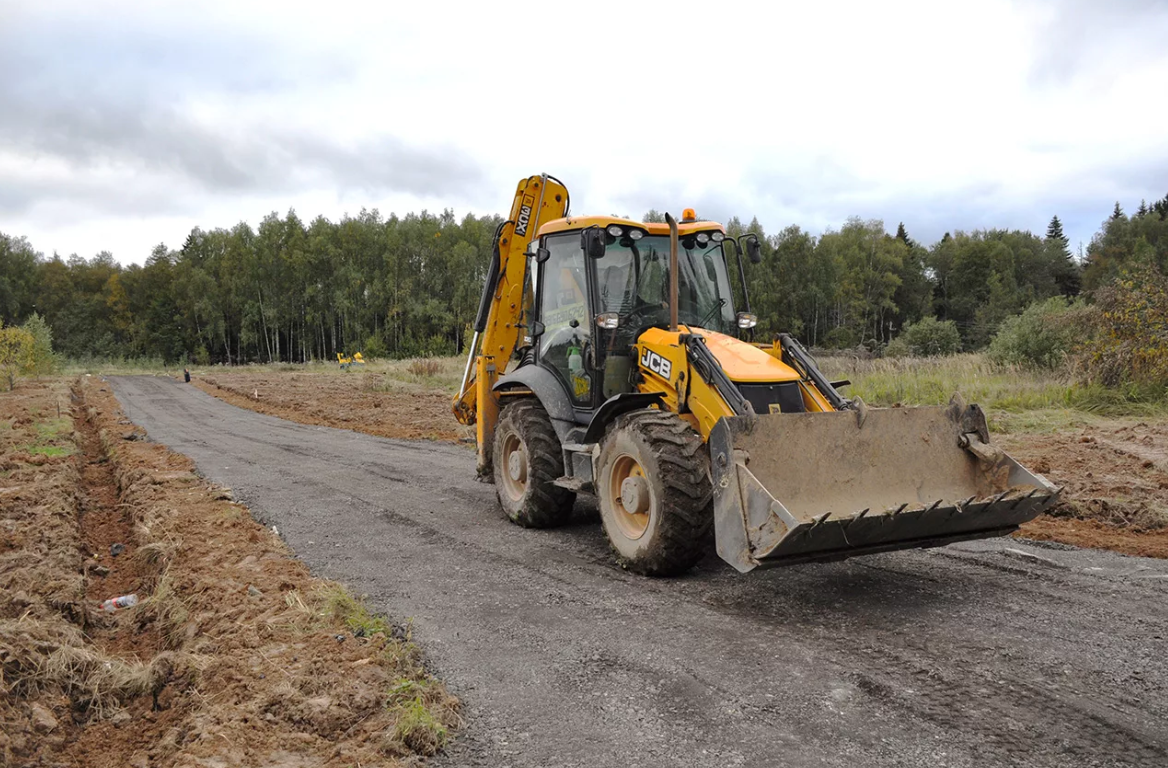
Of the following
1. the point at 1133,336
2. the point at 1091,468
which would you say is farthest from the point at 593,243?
the point at 1133,336

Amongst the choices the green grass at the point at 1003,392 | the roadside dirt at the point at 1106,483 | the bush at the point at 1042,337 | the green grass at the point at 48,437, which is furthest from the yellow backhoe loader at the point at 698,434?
the bush at the point at 1042,337

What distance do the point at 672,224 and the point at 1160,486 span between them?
5984mm

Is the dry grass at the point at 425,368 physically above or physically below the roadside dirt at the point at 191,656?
above

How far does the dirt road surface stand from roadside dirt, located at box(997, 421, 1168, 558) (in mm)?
675

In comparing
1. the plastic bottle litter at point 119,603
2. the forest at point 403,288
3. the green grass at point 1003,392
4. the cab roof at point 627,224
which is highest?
the forest at point 403,288

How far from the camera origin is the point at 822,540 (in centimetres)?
454

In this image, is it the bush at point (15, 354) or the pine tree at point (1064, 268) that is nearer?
the bush at point (15, 354)

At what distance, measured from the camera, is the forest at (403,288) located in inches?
2489

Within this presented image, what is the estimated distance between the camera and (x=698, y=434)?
5.48m

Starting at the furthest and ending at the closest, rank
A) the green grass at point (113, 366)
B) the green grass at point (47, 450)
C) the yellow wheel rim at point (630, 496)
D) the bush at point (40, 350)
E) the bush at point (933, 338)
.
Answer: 1. the green grass at point (113, 366)
2. the bush at point (933, 338)
3. the bush at point (40, 350)
4. the green grass at point (47, 450)
5. the yellow wheel rim at point (630, 496)

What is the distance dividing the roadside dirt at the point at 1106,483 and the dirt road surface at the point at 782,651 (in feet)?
2.21

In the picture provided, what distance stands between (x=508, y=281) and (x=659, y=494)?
4.21 metres

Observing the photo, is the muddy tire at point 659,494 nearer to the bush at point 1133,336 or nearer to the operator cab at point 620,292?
the operator cab at point 620,292

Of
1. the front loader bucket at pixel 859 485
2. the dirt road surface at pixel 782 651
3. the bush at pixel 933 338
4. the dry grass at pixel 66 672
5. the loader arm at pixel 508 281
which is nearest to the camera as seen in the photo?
the dirt road surface at pixel 782 651
